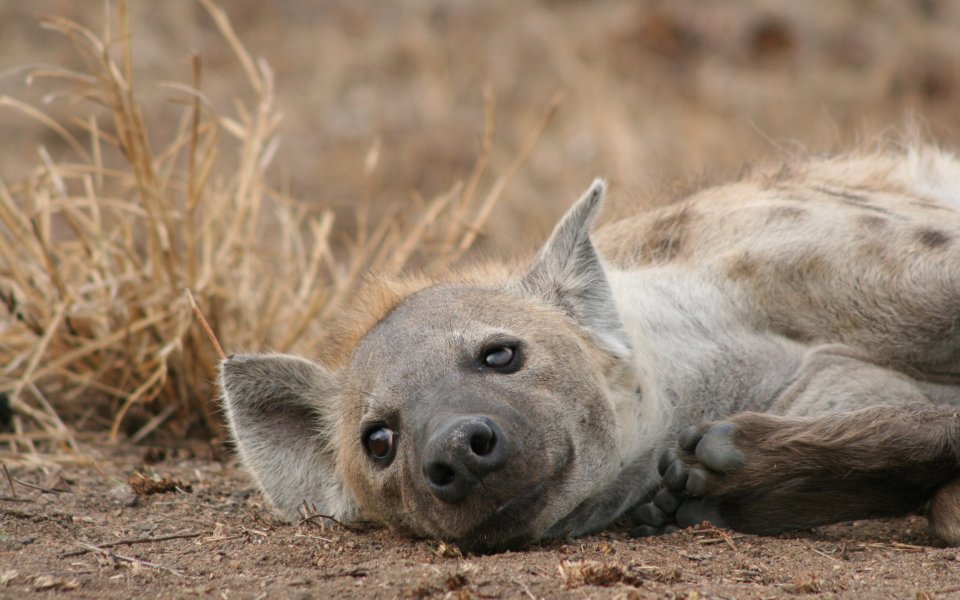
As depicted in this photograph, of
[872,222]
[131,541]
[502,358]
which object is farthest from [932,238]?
[131,541]

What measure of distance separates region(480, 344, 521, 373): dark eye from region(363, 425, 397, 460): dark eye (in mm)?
300

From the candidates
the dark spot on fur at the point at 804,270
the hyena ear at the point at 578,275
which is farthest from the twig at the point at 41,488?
the dark spot on fur at the point at 804,270

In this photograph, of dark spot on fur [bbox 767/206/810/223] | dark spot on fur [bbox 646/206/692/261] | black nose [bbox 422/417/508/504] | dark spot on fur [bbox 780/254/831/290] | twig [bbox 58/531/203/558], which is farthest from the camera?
dark spot on fur [bbox 646/206/692/261]

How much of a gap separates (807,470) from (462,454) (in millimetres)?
958

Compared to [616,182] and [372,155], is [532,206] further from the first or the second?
[372,155]

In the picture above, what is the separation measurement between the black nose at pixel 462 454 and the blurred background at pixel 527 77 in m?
5.04

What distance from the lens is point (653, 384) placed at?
3.28 meters

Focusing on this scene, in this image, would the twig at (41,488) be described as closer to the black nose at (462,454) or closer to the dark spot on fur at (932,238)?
the black nose at (462,454)

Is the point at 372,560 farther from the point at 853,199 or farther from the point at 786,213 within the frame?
the point at 853,199

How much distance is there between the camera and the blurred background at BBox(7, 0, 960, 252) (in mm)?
8312

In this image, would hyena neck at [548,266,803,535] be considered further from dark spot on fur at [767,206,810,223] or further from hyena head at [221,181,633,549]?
dark spot on fur at [767,206,810,223]

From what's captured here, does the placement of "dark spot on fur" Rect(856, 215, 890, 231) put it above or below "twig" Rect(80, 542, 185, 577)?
above

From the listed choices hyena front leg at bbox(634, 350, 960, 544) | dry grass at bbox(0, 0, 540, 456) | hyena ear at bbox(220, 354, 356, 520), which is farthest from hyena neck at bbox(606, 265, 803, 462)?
dry grass at bbox(0, 0, 540, 456)

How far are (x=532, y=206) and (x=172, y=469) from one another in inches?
174
